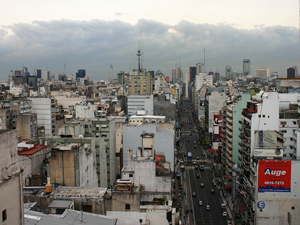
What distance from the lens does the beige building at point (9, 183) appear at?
11414 millimetres

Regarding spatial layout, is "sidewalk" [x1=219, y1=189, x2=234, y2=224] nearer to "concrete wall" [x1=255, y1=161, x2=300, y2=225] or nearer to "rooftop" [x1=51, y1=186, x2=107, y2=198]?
"concrete wall" [x1=255, y1=161, x2=300, y2=225]

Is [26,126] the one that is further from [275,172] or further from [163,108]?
[275,172]

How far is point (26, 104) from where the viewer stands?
73.2 m

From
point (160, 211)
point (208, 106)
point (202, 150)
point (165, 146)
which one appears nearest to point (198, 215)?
point (165, 146)

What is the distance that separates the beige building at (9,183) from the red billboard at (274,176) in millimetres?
25905

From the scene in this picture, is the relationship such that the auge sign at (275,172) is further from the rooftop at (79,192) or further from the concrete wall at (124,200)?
the rooftop at (79,192)

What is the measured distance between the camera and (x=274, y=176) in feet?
108

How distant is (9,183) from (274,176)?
27.3 m

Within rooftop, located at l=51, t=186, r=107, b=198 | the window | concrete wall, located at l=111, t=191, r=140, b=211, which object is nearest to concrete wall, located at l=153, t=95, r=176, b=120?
rooftop, located at l=51, t=186, r=107, b=198

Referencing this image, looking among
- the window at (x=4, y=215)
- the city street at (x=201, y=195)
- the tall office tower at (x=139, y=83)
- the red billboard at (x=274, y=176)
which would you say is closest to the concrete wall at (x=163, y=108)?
the city street at (x=201, y=195)

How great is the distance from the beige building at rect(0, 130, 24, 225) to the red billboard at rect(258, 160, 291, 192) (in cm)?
2590

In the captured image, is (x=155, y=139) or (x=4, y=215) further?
(x=155, y=139)

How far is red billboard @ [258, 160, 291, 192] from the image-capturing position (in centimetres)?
3278

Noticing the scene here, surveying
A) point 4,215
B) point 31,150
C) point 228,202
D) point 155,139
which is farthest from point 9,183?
point 228,202
